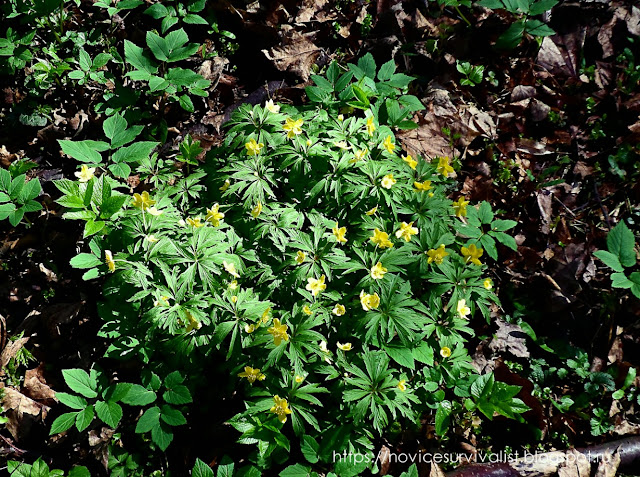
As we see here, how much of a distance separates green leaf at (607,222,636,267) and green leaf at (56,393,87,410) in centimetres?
293

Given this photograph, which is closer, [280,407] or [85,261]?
[280,407]

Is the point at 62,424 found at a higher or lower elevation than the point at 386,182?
lower

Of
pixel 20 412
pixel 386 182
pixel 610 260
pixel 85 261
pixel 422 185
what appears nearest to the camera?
pixel 85 261

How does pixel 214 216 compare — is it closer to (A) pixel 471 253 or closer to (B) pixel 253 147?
(B) pixel 253 147

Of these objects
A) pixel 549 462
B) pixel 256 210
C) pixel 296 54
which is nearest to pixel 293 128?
pixel 256 210

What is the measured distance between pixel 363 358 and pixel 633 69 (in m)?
3.51

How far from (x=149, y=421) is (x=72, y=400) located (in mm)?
372

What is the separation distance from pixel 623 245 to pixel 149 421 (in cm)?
270

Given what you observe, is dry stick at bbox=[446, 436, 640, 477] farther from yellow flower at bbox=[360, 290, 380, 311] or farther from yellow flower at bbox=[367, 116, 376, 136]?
yellow flower at bbox=[367, 116, 376, 136]

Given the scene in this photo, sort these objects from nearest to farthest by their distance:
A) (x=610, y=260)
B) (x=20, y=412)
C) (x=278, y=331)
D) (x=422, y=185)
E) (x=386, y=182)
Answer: (x=278, y=331) < (x=386, y=182) < (x=422, y=185) < (x=20, y=412) < (x=610, y=260)

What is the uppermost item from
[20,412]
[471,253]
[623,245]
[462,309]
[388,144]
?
[388,144]

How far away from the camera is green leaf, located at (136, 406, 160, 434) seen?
2.25 m

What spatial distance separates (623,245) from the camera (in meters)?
2.88

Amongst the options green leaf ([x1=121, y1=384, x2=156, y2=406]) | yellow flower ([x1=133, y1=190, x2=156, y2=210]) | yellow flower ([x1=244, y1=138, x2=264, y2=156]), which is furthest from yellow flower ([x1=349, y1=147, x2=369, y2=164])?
green leaf ([x1=121, y1=384, x2=156, y2=406])
